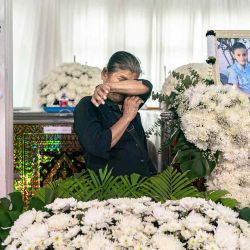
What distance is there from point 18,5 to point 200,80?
4.21 meters

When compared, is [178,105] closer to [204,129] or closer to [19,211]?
[204,129]

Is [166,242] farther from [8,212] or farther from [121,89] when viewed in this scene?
[121,89]

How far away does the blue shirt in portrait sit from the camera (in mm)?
1934

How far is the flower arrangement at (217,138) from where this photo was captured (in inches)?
65.1

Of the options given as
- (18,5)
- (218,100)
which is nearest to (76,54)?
(18,5)

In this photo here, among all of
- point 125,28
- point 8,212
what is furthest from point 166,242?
point 125,28

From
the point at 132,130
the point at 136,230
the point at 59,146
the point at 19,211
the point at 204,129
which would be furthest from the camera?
the point at 59,146

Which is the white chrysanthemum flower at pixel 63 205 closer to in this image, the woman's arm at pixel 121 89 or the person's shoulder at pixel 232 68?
the woman's arm at pixel 121 89

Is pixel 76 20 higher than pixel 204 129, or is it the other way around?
pixel 76 20

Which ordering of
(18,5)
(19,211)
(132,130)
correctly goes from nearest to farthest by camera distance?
(19,211) < (132,130) < (18,5)

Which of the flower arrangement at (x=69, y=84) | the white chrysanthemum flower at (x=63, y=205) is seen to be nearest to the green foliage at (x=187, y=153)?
the white chrysanthemum flower at (x=63, y=205)

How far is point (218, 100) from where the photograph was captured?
1.70 meters

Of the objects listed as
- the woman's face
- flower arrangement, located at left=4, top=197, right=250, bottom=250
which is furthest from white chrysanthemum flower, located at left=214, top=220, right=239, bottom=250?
the woman's face

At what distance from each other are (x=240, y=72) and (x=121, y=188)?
1085mm
